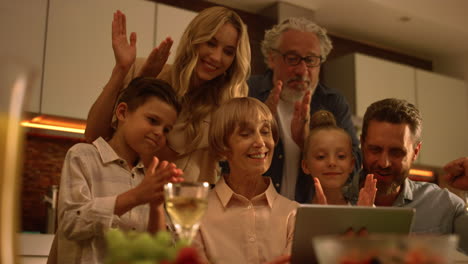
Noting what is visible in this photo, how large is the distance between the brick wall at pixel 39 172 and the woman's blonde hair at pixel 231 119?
6.22 ft

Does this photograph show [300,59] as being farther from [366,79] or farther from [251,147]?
[366,79]

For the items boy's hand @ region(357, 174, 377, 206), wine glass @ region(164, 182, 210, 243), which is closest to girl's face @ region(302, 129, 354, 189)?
boy's hand @ region(357, 174, 377, 206)

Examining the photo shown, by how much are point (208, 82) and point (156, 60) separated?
0.71ft

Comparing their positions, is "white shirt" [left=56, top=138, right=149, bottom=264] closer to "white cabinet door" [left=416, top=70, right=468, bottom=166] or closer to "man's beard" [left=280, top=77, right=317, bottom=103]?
"man's beard" [left=280, top=77, right=317, bottom=103]

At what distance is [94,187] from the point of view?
1.38m

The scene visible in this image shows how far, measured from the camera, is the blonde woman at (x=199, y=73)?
5.73ft

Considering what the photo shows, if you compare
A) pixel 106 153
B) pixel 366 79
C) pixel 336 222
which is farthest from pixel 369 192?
pixel 366 79

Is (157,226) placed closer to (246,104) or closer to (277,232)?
(277,232)

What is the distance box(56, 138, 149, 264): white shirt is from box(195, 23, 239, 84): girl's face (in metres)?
0.47

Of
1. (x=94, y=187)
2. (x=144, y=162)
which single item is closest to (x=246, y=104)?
(x=144, y=162)

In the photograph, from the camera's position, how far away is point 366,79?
4.04m

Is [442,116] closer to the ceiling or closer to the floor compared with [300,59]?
closer to the ceiling

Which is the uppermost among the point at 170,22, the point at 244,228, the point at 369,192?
the point at 170,22

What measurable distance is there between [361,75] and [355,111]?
0.30 metres
